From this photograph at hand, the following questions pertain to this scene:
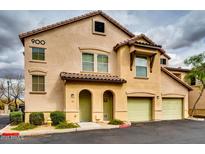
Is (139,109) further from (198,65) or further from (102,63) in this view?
(198,65)

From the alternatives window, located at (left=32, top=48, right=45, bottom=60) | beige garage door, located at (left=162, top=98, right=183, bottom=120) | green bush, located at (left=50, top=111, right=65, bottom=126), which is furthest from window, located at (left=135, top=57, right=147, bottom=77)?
window, located at (left=32, top=48, right=45, bottom=60)

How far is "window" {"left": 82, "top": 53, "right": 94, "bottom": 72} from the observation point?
1684 cm

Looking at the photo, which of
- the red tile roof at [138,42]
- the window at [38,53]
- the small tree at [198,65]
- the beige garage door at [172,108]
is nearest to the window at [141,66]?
the red tile roof at [138,42]

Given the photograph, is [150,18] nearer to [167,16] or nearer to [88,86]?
[167,16]

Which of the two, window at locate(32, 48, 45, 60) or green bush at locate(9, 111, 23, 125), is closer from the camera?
green bush at locate(9, 111, 23, 125)

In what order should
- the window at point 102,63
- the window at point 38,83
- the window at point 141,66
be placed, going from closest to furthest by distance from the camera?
the window at point 38,83
the window at point 102,63
the window at point 141,66

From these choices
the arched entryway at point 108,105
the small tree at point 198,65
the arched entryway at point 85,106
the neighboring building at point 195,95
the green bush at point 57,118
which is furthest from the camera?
the neighboring building at point 195,95

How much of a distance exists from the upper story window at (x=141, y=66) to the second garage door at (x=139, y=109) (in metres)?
2.26

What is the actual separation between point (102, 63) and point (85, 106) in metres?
4.03

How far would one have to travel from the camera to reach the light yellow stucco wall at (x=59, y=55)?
15.1 m

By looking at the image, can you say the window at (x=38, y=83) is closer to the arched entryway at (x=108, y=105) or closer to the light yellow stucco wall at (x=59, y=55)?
the light yellow stucco wall at (x=59, y=55)

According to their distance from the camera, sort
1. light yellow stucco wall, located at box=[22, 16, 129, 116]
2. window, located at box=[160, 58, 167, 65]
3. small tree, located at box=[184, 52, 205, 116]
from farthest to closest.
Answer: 1. window, located at box=[160, 58, 167, 65]
2. small tree, located at box=[184, 52, 205, 116]
3. light yellow stucco wall, located at box=[22, 16, 129, 116]

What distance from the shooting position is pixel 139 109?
59.2ft

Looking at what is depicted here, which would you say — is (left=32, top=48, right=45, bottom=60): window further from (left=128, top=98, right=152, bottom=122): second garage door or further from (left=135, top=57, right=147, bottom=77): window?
(left=128, top=98, right=152, bottom=122): second garage door
